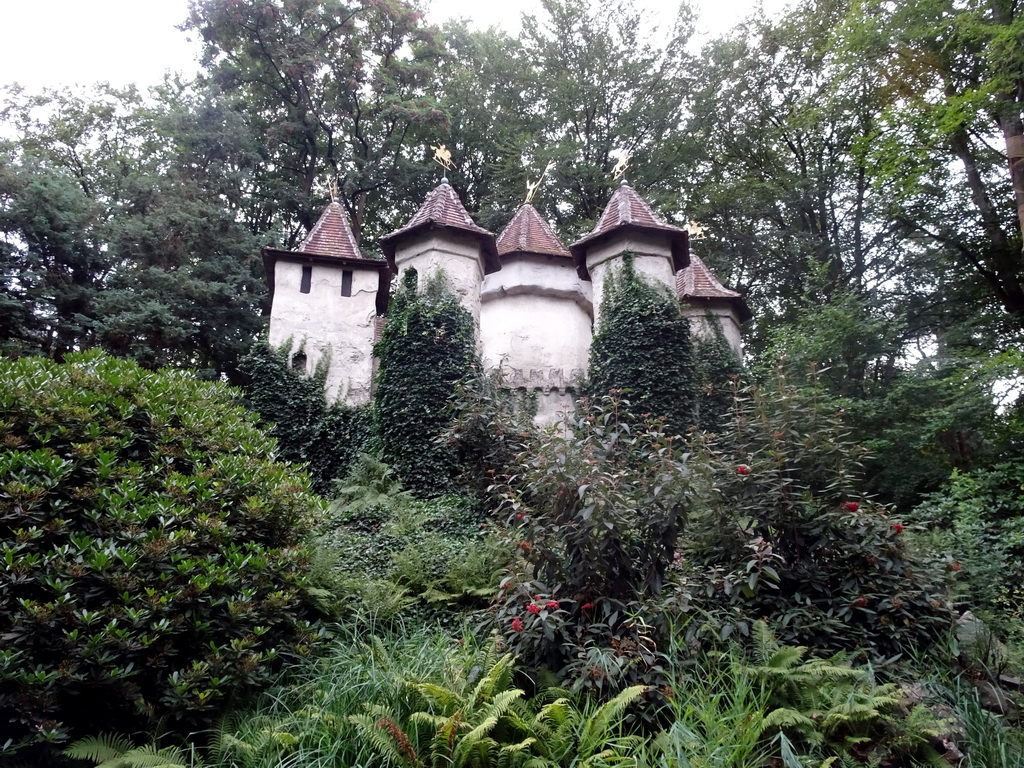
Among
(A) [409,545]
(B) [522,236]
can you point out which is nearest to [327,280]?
(B) [522,236]

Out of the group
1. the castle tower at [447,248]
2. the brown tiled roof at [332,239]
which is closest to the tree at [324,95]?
the brown tiled roof at [332,239]

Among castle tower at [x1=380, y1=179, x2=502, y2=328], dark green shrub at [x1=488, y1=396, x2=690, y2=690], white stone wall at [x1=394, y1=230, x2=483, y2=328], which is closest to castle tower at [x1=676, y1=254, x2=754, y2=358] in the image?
castle tower at [x1=380, y1=179, x2=502, y2=328]

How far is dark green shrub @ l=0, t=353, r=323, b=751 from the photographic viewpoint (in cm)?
434

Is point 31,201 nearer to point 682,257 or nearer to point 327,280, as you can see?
point 327,280

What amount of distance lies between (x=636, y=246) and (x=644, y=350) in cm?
238

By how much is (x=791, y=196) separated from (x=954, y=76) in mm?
6287

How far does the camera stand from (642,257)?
14680 millimetres

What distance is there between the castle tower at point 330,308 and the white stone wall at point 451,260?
209 centimetres

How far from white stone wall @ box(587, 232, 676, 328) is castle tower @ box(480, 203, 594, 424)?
66.1 inches

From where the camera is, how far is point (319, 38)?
2550 centimetres

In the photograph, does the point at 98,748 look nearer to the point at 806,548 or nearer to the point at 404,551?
the point at 404,551

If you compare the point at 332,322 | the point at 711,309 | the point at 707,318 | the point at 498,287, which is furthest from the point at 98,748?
the point at 711,309

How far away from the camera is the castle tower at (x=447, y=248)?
14.3m

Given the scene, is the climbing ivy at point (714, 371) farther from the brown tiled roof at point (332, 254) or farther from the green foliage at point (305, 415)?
the brown tiled roof at point (332, 254)
